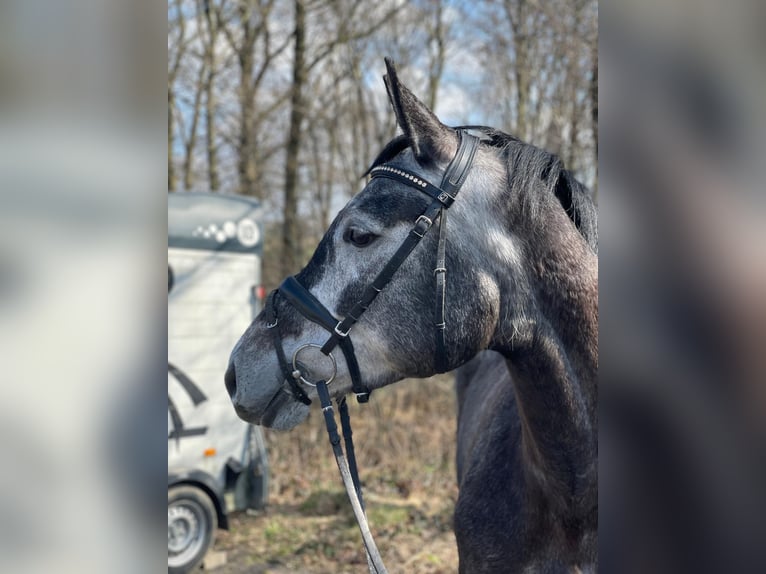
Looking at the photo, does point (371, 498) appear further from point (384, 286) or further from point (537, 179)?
point (537, 179)

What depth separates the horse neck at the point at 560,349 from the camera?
1789 millimetres

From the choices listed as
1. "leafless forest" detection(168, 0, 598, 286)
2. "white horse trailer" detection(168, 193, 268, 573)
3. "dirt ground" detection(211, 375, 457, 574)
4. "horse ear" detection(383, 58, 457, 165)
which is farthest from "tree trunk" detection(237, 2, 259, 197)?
"horse ear" detection(383, 58, 457, 165)

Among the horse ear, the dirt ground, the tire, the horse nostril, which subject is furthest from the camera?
the dirt ground

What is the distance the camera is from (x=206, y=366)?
524 centimetres

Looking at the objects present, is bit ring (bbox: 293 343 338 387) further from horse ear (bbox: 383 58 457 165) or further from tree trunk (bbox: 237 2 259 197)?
tree trunk (bbox: 237 2 259 197)

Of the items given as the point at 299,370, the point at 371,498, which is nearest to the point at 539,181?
the point at 299,370

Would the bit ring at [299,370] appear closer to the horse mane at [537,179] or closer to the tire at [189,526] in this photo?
the horse mane at [537,179]

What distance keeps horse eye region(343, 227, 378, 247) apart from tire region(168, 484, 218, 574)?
394cm

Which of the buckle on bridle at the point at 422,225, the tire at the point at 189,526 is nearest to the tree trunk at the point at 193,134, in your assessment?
the tire at the point at 189,526

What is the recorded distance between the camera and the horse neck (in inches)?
70.4

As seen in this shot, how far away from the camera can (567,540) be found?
1858mm
